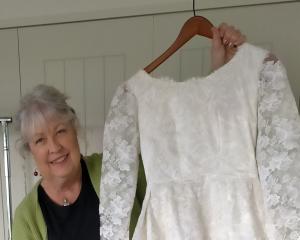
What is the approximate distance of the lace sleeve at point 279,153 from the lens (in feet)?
2.89

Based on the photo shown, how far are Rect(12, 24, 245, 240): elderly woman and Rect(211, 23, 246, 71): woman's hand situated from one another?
0.38 m

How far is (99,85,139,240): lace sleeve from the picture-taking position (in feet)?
3.45

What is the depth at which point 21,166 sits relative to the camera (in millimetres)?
1580

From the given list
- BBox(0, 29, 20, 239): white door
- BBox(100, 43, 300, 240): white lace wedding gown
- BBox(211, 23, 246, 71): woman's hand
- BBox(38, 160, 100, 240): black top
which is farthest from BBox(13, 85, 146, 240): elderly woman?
BBox(211, 23, 246, 71): woman's hand

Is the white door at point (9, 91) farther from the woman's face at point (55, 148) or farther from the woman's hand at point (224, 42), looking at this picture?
the woman's hand at point (224, 42)

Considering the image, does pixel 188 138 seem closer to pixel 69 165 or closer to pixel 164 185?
pixel 164 185

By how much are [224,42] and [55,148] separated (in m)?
0.54

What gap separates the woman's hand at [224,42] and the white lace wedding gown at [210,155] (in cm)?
4

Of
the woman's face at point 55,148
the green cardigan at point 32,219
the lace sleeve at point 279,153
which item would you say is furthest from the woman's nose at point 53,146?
the lace sleeve at point 279,153

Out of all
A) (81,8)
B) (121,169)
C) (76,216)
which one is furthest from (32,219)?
(81,8)

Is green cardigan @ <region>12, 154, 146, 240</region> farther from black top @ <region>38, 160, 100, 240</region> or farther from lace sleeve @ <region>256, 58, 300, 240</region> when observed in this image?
lace sleeve @ <region>256, 58, 300, 240</region>

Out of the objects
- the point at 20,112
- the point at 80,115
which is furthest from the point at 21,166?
the point at 20,112

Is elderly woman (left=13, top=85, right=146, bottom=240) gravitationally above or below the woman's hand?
below

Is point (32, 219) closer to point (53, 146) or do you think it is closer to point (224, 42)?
point (53, 146)
